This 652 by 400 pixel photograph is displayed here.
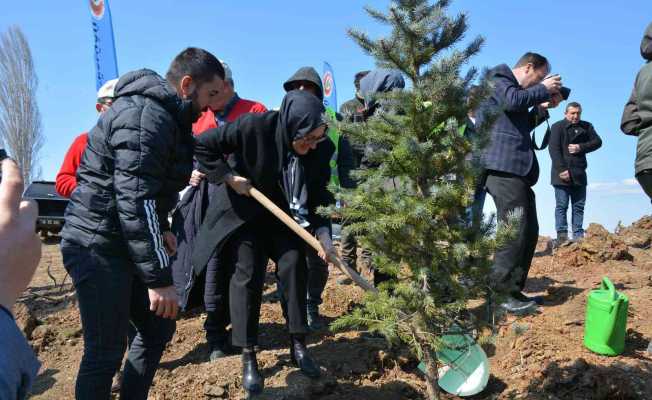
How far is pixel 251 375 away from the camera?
3.03 m

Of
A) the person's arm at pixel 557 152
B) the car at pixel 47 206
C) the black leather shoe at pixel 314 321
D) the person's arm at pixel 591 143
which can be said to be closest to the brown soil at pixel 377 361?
the black leather shoe at pixel 314 321

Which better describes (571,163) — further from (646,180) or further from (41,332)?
(41,332)

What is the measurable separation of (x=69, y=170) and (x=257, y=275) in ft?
5.42

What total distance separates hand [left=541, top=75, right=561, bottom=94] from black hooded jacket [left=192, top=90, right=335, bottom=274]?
1841 millimetres

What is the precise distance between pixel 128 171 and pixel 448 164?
1.40m

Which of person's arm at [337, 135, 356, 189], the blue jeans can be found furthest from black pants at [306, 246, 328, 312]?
the blue jeans

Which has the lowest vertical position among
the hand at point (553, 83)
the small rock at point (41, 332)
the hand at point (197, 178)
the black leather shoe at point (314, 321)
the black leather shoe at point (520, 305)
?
the small rock at point (41, 332)

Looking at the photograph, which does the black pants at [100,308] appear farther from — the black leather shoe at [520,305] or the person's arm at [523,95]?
the person's arm at [523,95]

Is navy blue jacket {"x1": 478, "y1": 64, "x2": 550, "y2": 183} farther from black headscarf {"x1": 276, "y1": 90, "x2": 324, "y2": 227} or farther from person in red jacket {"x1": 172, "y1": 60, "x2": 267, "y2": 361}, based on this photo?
person in red jacket {"x1": 172, "y1": 60, "x2": 267, "y2": 361}

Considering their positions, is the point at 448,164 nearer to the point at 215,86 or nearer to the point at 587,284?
the point at 215,86

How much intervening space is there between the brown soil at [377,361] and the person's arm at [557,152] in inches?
101

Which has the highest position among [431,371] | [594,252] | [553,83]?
[553,83]

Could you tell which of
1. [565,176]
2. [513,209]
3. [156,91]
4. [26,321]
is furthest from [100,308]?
[565,176]

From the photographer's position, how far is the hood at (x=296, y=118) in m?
3.12
